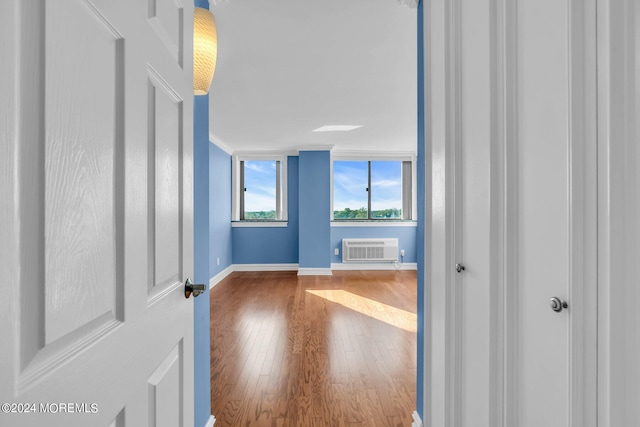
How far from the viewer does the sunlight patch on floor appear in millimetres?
3330

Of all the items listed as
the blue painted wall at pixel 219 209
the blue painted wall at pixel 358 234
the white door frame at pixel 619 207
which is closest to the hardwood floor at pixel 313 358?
the blue painted wall at pixel 219 209

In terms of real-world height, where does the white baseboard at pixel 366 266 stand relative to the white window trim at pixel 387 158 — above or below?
below

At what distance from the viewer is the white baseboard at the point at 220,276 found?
16.5ft

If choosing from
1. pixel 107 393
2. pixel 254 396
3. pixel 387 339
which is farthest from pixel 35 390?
pixel 387 339

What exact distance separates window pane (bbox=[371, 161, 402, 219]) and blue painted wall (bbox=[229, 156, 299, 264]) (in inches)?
63.5

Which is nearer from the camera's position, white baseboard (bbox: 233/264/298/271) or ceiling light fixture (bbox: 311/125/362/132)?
ceiling light fixture (bbox: 311/125/362/132)

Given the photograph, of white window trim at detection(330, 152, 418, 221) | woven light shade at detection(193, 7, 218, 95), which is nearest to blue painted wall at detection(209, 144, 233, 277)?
white window trim at detection(330, 152, 418, 221)

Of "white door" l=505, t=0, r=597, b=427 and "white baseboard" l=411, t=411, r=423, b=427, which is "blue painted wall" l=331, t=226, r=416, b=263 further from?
"white door" l=505, t=0, r=597, b=427

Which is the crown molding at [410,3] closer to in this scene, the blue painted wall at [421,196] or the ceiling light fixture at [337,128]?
the blue painted wall at [421,196]

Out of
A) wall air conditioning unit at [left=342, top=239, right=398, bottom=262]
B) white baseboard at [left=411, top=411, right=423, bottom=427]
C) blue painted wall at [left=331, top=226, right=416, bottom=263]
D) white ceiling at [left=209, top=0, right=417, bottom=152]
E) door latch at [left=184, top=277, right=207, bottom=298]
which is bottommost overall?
white baseboard at [left=411, top=411, right=423, bottom=427]

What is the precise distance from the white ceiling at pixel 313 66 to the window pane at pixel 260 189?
1.79 meters

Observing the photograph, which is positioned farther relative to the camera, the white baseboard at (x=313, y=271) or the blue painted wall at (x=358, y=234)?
the blue painted wall at (x=358, y=234)

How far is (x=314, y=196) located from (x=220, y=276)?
217 centimetres

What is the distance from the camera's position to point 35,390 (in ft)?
1.32
